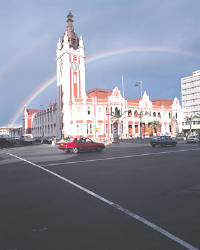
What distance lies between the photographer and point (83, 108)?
54969 millimetres

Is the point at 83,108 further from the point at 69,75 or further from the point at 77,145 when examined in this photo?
the point at 77,145

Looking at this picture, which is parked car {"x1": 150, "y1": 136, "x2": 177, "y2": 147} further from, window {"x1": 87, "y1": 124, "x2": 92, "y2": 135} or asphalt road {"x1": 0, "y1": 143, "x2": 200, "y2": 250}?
window {"x1": 87, "y1": 124, "x2": 92, "y2": 135}

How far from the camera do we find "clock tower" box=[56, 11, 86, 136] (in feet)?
189

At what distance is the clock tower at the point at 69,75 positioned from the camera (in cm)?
5753

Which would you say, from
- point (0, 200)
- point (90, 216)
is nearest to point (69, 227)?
point (90, 216)

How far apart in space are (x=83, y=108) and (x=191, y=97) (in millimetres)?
71703

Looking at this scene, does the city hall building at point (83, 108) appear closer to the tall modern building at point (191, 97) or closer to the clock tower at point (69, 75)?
the clock tower at point (69, 75)

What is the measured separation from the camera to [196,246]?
3.19 meters

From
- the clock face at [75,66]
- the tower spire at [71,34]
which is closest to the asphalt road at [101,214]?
the clock face at [75,66]

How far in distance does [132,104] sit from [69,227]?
63.7m

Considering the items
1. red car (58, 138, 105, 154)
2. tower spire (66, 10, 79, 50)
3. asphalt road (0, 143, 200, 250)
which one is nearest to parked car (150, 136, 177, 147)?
red car (58, 138, 105, 154)

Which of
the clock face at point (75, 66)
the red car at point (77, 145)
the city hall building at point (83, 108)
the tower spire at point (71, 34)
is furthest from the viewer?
the tower spire at point (71, 34)

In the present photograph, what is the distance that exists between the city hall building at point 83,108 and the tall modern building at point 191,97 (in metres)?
33.7

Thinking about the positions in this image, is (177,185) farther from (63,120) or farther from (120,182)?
(63,120)
